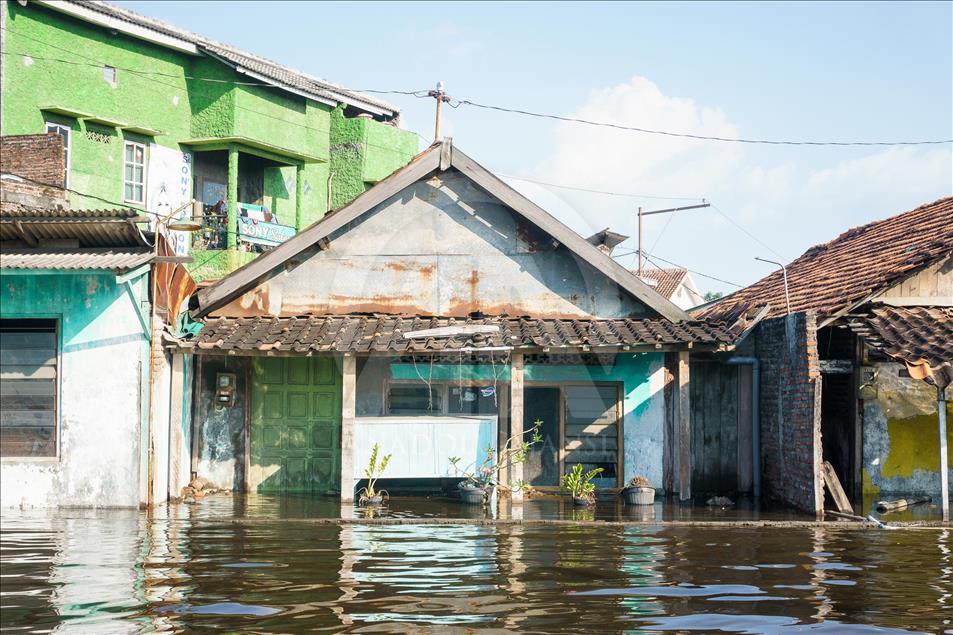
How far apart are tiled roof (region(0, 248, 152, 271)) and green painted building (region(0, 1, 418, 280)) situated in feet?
32.9

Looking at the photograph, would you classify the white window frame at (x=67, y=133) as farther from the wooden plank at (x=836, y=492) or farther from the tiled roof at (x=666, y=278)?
the tiled roof at (x=666, y=278)

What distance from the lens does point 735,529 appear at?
44.4ft

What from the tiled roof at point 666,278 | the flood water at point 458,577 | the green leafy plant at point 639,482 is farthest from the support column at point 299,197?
the tiled roof at point 666,278

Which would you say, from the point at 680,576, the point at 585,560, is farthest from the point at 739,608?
the point at 585,560

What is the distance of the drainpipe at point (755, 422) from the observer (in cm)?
1742

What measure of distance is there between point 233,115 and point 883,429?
19106 millimetres

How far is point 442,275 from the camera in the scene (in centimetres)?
1778

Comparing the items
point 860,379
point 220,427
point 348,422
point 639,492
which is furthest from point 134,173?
point 860,379

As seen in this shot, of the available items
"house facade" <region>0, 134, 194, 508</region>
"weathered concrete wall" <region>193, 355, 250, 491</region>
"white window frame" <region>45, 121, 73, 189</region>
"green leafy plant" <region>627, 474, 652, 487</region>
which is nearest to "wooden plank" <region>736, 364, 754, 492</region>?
"green leafy plant" <region>627, 474, 652, 487</region>

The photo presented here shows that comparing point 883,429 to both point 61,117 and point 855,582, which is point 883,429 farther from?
point 61,117

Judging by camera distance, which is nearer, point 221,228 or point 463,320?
point 463,320

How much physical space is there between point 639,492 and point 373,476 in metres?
4.19

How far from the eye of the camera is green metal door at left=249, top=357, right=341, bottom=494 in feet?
58.5

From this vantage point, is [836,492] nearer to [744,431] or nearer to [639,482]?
[744,431]
